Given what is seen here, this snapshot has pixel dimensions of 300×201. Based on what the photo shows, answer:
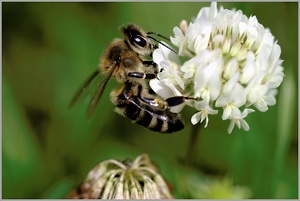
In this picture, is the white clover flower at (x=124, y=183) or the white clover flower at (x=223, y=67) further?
the white clover flower at (x=124, y=183)

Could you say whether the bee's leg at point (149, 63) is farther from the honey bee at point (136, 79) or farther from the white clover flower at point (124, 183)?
the white clover flower at point (124, 183)

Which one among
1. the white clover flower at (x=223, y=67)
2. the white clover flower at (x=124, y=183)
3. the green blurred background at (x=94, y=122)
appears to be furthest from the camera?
the green blurred background at (x=94, y=122)

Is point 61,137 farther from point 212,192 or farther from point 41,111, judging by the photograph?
point 212,192

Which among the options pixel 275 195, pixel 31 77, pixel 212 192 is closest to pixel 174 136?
pixel 212 192

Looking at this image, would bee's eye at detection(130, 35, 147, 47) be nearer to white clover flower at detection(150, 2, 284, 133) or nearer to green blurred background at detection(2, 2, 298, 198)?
white clover flower at detection(150, 2, 284, 133)

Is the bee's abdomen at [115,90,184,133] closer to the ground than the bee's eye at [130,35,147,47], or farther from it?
closer to the ground

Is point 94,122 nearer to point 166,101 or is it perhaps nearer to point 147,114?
point 147,114

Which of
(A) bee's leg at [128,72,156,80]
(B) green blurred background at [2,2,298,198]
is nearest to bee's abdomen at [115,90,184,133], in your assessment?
(A) bee's leg at [128,72,156,80]

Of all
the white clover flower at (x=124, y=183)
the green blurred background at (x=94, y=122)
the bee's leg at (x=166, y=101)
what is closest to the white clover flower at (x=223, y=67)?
the bee's leg at (x=166, y=101)

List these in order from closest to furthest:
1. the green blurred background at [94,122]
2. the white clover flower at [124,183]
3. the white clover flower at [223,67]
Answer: the white clover flower at [223,67], the white clover flower at [124,183], the green blurred background at [94,122]
